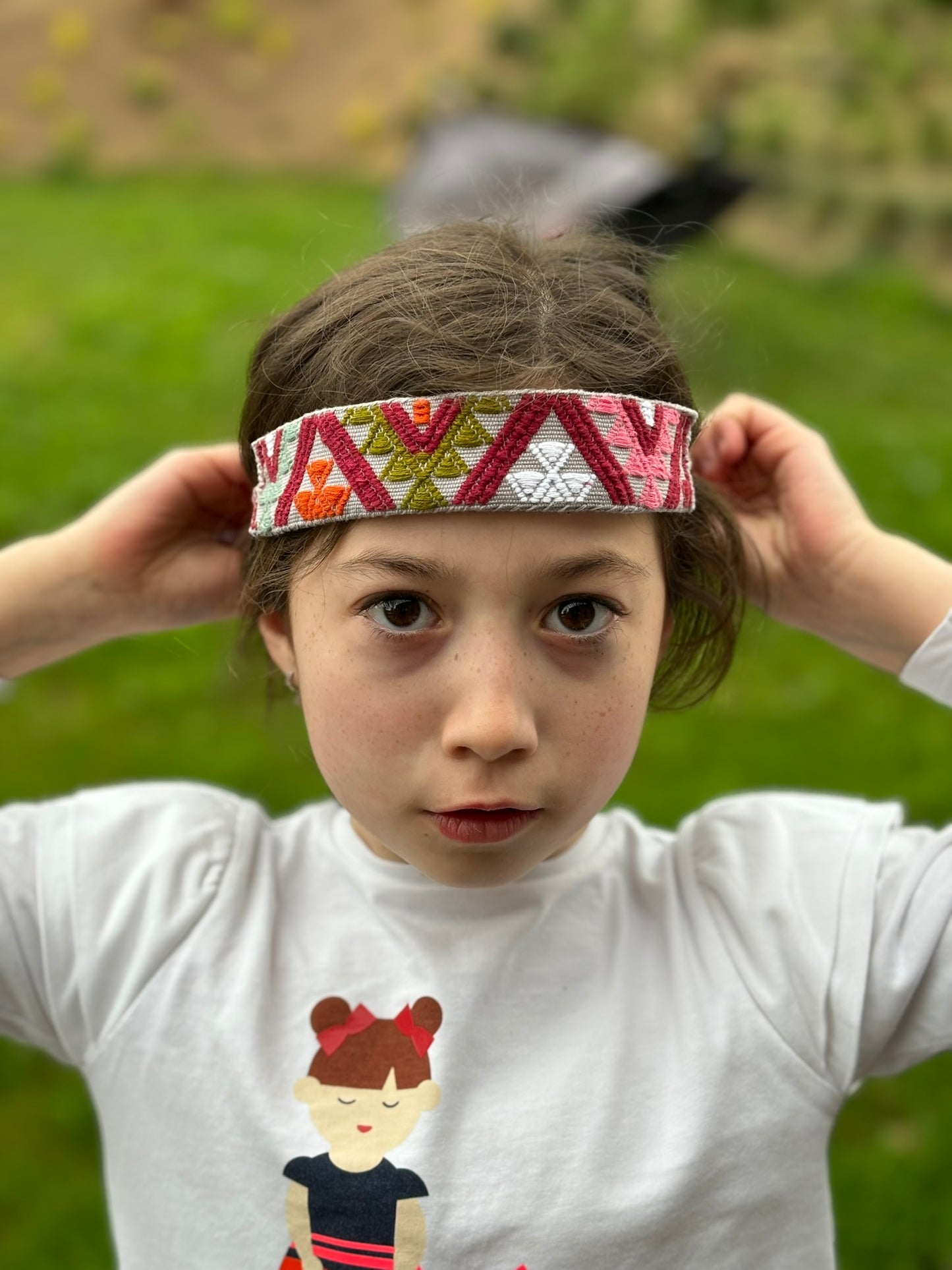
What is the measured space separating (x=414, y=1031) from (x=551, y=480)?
29.3 inches

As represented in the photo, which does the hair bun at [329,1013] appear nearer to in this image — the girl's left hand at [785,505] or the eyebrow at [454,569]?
the eyebrow at [454,569]

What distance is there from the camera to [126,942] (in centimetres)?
176

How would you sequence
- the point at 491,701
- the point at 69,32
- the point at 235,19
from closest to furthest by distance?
the point at 491,701, the point at 69,32, the point at 235,19

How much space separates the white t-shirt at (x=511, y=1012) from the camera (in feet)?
5.41

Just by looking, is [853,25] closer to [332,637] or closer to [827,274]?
[827,274]

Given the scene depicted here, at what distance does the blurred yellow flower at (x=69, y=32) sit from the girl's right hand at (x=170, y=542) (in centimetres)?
1299

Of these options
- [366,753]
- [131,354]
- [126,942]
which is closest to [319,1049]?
[126,942]

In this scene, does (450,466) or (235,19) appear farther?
(235,19)

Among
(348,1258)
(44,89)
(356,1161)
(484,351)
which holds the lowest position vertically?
(348,1258)

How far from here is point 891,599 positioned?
1.92m

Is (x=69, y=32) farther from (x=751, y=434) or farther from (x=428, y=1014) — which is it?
(x=428, y=1014)

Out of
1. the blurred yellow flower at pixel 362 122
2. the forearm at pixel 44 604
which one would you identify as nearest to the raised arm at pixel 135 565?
the forearm at pixel 44 604

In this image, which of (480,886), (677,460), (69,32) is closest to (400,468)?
(677,460)

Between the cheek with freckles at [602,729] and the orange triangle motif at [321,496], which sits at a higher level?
the orange triangle motif at [321,496]
